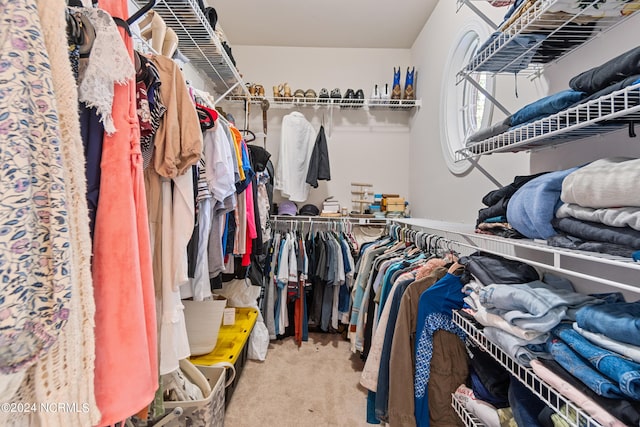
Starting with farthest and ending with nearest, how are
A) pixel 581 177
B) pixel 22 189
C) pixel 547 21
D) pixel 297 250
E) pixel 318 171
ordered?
pixel 318 171, pixel 297 250, pixel 547 21, pixel 581 177, pixel 22 189

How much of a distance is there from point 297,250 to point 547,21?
2.21 metres

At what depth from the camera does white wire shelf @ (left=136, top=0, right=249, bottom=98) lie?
5.46ft

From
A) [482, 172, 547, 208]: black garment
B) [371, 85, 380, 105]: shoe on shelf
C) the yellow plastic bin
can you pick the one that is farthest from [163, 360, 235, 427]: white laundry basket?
[371, 85, 380, 105]: shoe on shelf

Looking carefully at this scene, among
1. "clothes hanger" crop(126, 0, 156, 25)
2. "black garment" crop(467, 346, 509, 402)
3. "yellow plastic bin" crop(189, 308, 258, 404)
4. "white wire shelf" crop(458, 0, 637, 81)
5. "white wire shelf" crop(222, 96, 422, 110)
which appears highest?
"white wire shelf" crop(222, 96, 422, 110)

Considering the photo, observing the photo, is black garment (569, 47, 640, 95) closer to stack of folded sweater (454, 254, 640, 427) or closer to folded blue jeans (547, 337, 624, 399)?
stack of folded sweater (454, 254, 640, 427)

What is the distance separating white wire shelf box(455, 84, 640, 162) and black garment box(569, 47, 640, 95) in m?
0.06

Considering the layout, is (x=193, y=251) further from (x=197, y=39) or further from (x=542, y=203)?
(x=197, y=39)

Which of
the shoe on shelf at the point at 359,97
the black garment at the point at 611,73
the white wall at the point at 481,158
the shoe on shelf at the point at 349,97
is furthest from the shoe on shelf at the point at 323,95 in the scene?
the black garment at the point at 611,73

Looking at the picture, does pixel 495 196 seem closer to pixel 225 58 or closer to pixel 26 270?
pixel 26 270

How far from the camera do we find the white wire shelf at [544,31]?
88 cm

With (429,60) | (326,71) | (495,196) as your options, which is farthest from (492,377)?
(326,71)

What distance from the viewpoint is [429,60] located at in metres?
2.85

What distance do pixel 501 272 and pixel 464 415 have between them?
558 mm

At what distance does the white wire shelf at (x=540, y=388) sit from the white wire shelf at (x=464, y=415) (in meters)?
0.28
